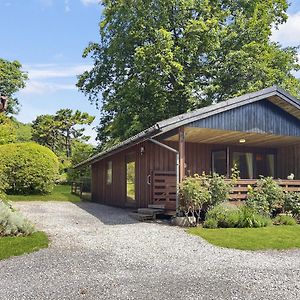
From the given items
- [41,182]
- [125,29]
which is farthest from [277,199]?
[125,29]

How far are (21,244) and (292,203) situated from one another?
848 centimetres

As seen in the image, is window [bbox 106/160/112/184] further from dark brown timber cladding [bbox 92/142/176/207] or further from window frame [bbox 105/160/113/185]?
dark brown timber cladding [bbox 92/142/176/207]

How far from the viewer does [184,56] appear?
70.6 ft

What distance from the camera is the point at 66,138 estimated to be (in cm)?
3800

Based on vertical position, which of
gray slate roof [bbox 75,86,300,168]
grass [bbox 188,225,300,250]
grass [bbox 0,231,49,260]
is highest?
gray slate roof [bbox 75,86,300,168]

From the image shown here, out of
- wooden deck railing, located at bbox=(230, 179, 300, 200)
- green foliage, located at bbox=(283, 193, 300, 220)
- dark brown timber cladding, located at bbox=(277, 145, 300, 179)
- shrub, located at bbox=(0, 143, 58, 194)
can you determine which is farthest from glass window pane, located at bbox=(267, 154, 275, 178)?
shrub, located at bbox=(0, 143, 58, 194)

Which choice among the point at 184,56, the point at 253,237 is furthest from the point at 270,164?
the point at 184,56

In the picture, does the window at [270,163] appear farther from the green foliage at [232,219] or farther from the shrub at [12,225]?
the shrub at [12,225]

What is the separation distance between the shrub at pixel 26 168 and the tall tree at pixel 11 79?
55.5ft

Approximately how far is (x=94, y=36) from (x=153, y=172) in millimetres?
16543

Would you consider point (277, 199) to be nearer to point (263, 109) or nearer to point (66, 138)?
point (263, 109)

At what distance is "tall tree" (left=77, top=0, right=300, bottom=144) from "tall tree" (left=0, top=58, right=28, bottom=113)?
45.3 ft

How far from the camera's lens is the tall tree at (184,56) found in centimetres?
2053

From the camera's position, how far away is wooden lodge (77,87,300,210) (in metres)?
11.2
